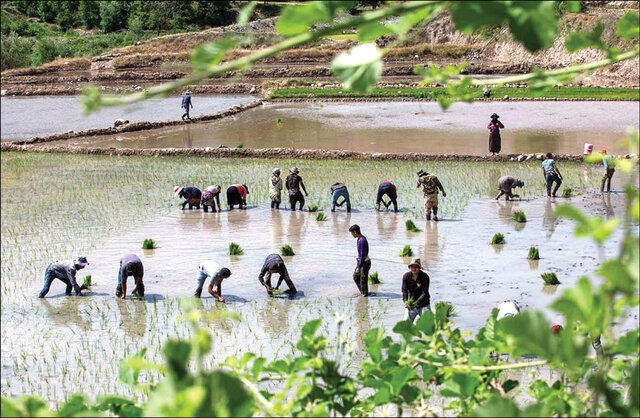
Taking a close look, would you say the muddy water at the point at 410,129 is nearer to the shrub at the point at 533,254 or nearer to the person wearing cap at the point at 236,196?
the person wearing cap at the point at 236,196

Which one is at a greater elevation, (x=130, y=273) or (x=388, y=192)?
(x=388, y=192)

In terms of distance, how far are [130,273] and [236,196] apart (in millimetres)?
6699

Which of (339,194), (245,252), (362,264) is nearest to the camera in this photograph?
(362,264)

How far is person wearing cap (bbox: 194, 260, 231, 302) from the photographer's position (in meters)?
12.2

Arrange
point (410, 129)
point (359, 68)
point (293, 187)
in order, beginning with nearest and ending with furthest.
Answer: point (359, 68) < point (293, 187) < point (410, 129)

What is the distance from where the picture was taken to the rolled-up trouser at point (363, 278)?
1227 centimetres

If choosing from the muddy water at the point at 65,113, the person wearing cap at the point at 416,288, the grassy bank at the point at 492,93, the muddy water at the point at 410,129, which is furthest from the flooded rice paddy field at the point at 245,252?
the grassy bank at the point at 492,93

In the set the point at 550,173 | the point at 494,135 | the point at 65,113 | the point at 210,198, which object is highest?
the point at 65,113

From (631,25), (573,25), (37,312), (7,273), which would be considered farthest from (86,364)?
(573,25)

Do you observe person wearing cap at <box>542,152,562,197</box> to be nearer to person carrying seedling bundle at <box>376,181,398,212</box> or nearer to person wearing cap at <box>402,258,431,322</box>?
person carrying seedling bundle at <box>376,181,398,212</box>

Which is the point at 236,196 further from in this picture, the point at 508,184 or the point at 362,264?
the point at 362,264

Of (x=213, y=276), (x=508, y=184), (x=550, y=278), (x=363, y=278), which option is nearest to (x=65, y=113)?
(x=508, y=184)

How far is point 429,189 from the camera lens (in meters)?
16.8

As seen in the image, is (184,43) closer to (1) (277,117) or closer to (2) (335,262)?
(1) (277,117)
